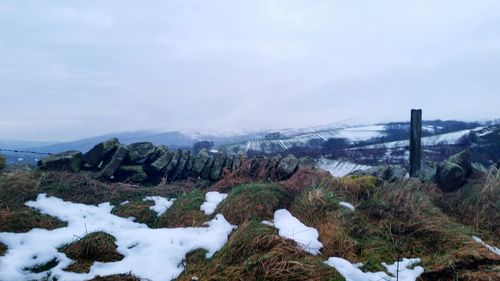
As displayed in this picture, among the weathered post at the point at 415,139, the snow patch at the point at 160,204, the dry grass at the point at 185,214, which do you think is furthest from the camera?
the weathered post at the point at 415,139

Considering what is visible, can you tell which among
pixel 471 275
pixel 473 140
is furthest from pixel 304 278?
pixel 473 140

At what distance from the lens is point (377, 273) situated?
436cm

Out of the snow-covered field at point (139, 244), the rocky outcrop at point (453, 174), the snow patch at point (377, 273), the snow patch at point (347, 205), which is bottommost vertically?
the snow patch at point (377, 273)

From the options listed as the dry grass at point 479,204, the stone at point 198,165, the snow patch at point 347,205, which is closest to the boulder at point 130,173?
the stone at point 198,165

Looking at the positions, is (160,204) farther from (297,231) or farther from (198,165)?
(297,231)

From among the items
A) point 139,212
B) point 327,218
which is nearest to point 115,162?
point 139,212

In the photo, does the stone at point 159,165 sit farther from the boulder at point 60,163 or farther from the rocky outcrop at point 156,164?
the boulder at point 60,163

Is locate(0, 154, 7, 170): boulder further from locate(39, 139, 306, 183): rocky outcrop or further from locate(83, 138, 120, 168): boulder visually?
locate(83, 138, 120, 168): boulder

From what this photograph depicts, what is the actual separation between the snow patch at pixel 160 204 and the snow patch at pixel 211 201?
65cm

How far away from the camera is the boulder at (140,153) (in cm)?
903

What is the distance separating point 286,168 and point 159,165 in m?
2.89

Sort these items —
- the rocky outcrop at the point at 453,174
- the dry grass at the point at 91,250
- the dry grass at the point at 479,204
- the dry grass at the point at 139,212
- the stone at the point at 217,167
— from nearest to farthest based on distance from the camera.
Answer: the dry grass at the point at 91,250 < the dry grass at the point at 479,204 < the dry grass at the point at 139,212 < the rocky outcrop at the point at 453,174 < the stone at the point at 217,167

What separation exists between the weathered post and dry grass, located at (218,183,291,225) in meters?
3.32

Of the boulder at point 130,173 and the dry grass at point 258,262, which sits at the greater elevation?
the boulder at point 130,173
